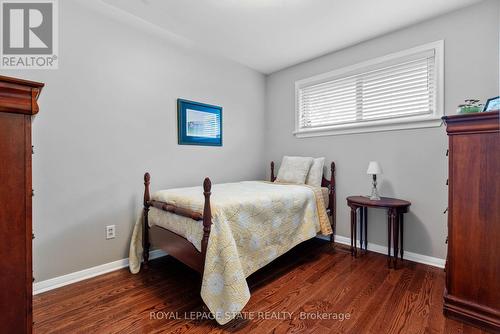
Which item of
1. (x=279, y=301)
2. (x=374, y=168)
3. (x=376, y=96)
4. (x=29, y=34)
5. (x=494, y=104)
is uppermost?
→ (x=29, y=34)

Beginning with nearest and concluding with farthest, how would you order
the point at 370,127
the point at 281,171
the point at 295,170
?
the point at 370,127
the point at 295,170
the point at 281,171

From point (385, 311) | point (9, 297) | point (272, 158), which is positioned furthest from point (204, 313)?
point (272, 158)

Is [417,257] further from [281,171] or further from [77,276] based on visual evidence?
[77,276]

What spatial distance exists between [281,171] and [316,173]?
49cm

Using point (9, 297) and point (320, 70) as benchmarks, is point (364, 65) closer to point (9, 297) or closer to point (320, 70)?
point (320, 70)

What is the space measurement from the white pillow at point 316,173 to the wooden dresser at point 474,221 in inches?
57.1

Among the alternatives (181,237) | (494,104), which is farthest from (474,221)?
(181,237)

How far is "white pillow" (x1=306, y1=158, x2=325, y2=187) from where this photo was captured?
Answer: 9.78ft

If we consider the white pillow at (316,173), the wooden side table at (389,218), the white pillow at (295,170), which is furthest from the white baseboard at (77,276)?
the wooden side table at (389,218)

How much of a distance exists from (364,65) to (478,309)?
2425 millimetres

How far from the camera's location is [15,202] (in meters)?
0.82

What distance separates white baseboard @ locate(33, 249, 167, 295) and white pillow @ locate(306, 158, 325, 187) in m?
2.21

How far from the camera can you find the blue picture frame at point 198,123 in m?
2.77

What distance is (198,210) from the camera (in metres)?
1.76
